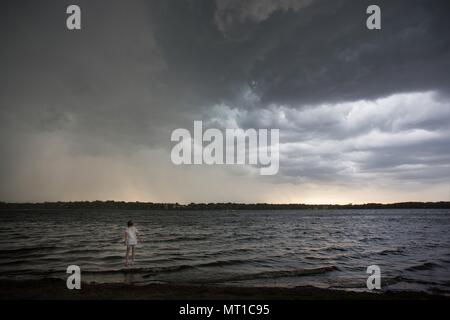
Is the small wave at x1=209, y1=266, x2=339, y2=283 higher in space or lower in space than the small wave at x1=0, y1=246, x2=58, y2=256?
higher

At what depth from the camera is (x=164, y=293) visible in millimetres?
11844

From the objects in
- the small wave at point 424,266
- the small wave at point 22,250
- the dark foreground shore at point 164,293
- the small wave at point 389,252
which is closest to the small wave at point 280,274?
the dark foreground shore at point 164,293

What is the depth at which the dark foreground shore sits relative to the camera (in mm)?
11203

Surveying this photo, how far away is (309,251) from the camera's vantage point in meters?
28.6

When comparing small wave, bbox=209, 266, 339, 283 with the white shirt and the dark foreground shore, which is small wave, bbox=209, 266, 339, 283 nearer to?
the dark foreground shore

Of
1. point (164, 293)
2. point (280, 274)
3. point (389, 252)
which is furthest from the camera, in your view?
point (389, 252)

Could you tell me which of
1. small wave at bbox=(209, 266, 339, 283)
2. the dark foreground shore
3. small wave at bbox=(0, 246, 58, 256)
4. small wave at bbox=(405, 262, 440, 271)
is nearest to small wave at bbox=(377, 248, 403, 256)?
small wave at bbox=(405, 262, 440, 271)

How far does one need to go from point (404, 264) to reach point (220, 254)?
1290 cm

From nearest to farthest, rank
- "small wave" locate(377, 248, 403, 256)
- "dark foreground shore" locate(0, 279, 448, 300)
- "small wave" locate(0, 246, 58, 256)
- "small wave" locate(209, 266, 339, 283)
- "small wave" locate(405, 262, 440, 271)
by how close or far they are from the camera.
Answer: "dark foreground shore" locate(0, 279, 448, 300) → "small wave" locate(209, 266, 339, 283) → "small wave" locate(405, 262, 440, 271) → "small wave" locate(0, 246, 58, 256) → "small wave" locate(377, 248, 403, 256)

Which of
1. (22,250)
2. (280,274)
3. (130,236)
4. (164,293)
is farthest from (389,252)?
(22,250)

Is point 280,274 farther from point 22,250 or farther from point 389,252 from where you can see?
point 22,250
